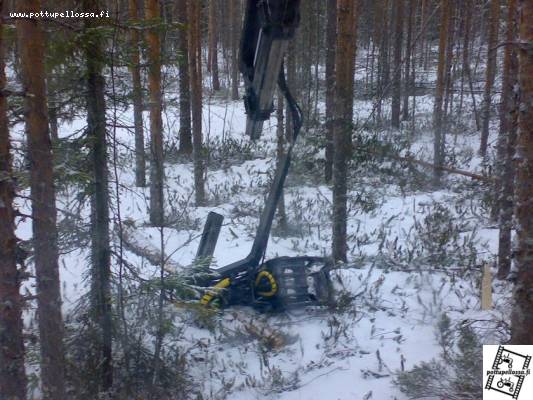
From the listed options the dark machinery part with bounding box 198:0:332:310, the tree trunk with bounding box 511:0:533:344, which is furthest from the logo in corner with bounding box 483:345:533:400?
the dark machinery part with bounding box 198:0:332:310

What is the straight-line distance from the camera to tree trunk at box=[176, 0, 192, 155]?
13.7m

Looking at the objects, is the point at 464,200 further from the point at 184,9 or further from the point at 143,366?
the point at 143,366

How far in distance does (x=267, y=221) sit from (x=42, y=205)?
2.87 meters

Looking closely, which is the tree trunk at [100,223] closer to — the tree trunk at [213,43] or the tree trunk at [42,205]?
the tree trunk at [42,205]

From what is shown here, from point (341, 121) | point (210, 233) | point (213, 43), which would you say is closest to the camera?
point (210, 233)

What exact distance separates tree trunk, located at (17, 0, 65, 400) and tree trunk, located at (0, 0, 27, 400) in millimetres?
709

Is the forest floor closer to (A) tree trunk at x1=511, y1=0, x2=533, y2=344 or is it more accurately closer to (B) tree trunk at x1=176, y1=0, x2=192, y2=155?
(A) tree trunk at x1=511, y1=0, x2=533, y2=344

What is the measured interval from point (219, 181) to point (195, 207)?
269 cm

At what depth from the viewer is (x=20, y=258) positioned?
4.52 m

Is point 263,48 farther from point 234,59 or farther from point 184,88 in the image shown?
point 234,59

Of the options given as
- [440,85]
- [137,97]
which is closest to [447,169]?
[440,85]

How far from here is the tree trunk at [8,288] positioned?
14.1 feet

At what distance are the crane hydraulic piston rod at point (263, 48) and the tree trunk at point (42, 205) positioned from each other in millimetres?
1993

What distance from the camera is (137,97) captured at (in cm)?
643
